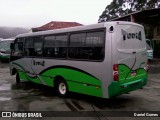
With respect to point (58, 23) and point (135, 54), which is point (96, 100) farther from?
point (58, 23)

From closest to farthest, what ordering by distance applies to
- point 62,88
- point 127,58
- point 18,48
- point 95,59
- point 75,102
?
point 127,58 → point 95,59 → point 75,102 → point 62,88 → point 18,48

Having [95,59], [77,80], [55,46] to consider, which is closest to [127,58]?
[95,59]

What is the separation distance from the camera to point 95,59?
8398 millimetres

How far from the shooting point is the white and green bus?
797 centimetres

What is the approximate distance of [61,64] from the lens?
32.5 ft

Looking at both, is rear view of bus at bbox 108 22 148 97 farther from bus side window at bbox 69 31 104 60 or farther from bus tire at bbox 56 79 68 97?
bus tire at bbox 56 79 68 97

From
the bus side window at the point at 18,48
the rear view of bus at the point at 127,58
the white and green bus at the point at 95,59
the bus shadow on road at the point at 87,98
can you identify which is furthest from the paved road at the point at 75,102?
the bus side window at the point at 18,48

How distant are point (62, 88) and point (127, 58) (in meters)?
3.07

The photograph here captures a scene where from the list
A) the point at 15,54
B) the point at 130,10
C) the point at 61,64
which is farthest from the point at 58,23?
the point at 61,64

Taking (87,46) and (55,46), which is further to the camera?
(55,46)

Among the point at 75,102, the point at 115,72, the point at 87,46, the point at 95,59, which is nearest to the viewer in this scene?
the point at 115,72

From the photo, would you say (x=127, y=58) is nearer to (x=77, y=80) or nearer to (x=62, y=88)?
(x=77, y=80)

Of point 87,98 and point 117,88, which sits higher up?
point 117,88

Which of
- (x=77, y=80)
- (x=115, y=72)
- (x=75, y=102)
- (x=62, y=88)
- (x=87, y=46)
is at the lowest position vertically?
(x=75, y=102)
